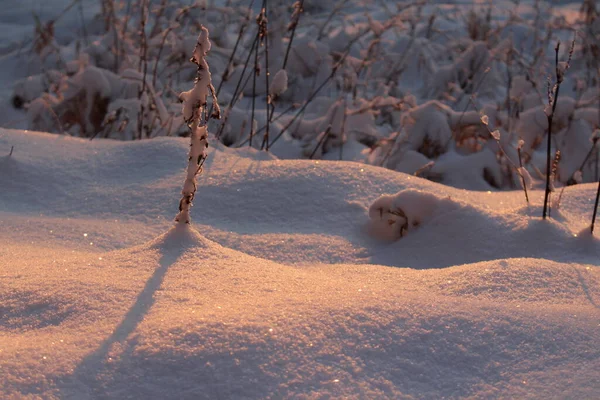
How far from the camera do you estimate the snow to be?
2.65 ft

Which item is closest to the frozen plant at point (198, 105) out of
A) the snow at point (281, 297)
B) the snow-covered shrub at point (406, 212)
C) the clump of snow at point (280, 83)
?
the snow at point (281, 297)

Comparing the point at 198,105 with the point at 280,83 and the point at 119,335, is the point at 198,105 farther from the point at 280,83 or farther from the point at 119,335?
the point at 280,83

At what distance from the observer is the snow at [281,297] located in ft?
2.65

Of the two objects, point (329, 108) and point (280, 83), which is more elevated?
point (280, 83)

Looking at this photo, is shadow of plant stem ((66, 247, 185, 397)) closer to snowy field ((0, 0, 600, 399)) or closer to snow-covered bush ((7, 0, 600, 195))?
snowy field ((0, 0, 600, 399))

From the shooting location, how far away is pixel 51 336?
2.86ft

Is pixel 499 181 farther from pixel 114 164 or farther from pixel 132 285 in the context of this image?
pixel 132 285

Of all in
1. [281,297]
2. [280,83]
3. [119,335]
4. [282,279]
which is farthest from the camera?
[280,83]

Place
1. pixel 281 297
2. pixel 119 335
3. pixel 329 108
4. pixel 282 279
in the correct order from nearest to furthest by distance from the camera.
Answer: pixel 119 335, pixel 281 297, pixel 282 279, pixel 329 108

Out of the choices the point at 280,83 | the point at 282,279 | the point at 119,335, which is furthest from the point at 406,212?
the point at 119,335

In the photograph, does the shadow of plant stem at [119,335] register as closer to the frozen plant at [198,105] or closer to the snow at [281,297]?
the snow at [281,297]

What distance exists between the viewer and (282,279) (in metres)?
1.09

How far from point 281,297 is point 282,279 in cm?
10

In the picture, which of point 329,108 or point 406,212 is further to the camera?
point 329,108
